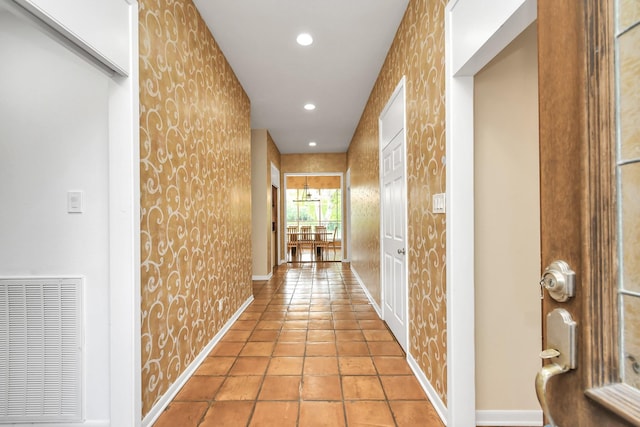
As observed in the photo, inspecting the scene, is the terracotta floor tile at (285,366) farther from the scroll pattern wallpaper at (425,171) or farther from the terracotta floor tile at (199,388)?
the scroll pattern wallpaper at (425,171)

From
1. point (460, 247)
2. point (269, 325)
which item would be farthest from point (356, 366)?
point (460, 247)

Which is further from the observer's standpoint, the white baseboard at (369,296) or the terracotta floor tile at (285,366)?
the white baseboard at (369,296)

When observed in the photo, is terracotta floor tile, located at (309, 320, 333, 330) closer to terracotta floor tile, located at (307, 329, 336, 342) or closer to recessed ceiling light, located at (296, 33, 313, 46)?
terracotta floor tile, located at (307, 329, 336, 342)

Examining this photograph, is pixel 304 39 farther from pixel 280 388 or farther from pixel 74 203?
pixel 280 388

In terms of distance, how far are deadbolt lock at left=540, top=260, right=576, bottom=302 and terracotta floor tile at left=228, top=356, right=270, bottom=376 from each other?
2.11m

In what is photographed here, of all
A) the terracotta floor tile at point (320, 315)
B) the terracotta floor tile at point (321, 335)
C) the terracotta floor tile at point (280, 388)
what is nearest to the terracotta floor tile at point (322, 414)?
the terracotta floor tile at point (280, 388)

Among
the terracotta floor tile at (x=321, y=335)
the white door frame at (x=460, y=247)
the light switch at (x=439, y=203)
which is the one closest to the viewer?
the white door frame at (x=460, y=247)

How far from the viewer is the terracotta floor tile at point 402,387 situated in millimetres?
1871

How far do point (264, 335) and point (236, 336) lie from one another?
263 millimetres

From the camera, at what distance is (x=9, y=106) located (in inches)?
63.3

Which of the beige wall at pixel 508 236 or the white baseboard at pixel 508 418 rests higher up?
the beige wall at pixel 508 236

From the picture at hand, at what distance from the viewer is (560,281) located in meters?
0.47

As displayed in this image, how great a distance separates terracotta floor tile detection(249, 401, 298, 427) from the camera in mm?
1641

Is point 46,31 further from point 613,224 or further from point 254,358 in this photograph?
point 254,358
